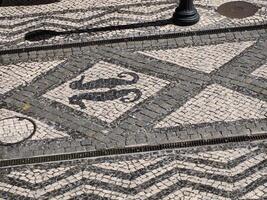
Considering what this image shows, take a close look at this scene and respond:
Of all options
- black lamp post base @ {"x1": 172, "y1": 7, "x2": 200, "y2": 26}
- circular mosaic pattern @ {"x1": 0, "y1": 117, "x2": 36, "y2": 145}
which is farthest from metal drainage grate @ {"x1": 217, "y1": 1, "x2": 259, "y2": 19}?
circular mosaic pattern @ {"x1": 0, "y1": 117, "x2": 36, "y2": 145}

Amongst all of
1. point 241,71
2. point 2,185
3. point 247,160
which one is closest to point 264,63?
point 241,71

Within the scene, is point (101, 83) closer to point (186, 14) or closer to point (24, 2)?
point (186, 14)

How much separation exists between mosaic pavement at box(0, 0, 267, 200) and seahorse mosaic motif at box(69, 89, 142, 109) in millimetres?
15

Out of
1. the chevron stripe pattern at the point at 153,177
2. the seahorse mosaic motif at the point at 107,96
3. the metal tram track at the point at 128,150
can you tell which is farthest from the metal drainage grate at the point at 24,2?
the chevron stripe pattern at the point at 153,177

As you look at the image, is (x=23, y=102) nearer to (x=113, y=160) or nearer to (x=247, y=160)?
(x=113, y=160)

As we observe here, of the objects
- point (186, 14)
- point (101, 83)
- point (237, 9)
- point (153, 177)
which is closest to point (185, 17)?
point (186, 14)

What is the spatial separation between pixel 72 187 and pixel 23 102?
6.97ft

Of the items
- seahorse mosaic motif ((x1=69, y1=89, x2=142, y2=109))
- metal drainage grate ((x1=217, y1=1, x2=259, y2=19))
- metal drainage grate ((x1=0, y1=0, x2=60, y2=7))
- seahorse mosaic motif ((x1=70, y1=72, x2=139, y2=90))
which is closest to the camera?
seahorse mosaic motif ((x1=69, y1=89, x2=142, y2=109))

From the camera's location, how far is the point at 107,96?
8.25 metres

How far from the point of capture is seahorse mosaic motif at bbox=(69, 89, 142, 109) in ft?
26.8

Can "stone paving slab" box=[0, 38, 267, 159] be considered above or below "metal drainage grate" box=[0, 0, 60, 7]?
below

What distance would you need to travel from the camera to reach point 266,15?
400 inches

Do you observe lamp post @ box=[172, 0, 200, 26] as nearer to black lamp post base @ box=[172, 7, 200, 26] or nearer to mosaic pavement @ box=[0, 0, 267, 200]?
black lamp post base @ box=[172, 7, 200, 26]

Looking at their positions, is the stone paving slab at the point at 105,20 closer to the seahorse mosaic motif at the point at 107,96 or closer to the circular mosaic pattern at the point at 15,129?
the seahorse mosaic motif at the point at 107,96
